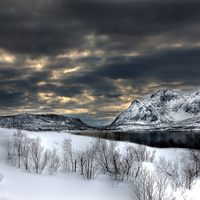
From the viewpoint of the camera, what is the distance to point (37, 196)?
86.1 ft

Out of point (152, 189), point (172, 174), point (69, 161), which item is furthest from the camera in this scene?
point (69, 161)

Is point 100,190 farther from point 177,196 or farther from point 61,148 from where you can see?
point 61,148

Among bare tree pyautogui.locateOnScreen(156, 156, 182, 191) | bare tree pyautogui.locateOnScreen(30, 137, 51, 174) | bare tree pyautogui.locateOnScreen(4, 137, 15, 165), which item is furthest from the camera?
bare tree pyautogui.locateOnScreen(4, 137, 15, 165)

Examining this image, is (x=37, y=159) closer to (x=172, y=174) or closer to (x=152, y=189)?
(x=152, y=189)

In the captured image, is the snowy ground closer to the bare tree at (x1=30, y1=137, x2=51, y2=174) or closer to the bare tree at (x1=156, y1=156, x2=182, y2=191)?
the bare tree at (x1=30, y1=137, x2=51, y2=174)

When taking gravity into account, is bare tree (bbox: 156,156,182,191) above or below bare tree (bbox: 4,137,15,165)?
below

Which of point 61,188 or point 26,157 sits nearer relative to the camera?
point 61,188

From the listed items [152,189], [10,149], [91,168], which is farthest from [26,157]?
[152,189]

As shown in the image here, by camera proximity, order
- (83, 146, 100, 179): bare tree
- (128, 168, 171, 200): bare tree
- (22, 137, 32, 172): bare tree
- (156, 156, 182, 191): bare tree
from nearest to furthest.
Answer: (128, 168, 171, 200): bare tree < (156, 156, 182, 191): bare tree < (83, 146, 100, 179): bare tree < (22, 137, 32, 172): bare tree

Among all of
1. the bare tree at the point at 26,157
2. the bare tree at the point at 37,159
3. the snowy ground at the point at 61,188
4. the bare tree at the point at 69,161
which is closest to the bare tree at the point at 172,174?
the snowy ground at the point at 61,188

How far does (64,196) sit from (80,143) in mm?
41577

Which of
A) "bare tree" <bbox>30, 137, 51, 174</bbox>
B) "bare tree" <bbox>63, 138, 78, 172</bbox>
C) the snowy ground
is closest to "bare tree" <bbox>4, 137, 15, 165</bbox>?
"bare tree" <bbox>30, 137, 51, 174</bbox>

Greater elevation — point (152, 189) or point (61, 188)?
point (152, 189)

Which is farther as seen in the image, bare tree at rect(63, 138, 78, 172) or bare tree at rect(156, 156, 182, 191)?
bare tree at rect(63, 138, 78, 172)
